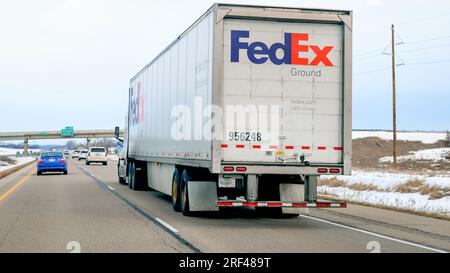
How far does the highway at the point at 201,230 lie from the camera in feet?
32.1

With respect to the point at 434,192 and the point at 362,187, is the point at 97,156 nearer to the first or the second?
the point at 362,187

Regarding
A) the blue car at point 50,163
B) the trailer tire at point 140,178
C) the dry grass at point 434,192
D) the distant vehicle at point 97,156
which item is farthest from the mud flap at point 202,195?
the distant vehicle at point 97,156

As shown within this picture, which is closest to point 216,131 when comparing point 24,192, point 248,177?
point 248,177

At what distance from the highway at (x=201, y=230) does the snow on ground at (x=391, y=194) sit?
4.63ft

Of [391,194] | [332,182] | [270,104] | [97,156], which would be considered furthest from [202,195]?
[97,156]

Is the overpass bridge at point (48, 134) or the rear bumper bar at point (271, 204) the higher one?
the overpass bridge at point (48, 134)

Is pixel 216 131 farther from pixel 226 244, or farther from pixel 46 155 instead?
pixel 46 155

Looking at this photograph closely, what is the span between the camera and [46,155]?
37750 mm

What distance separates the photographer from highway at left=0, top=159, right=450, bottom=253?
386 inches

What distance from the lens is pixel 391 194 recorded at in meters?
20.9

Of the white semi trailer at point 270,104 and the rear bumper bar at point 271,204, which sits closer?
the rear bumper bar at point 271,204

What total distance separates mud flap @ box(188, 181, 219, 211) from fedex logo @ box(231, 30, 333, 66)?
2841 millimetres

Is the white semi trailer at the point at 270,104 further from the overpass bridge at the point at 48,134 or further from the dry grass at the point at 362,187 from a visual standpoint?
the overpass bridge at the point at 48,134

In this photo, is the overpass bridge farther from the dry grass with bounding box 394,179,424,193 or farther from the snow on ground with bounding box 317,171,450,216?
the dry grass with bounding box 394,179,424,193
